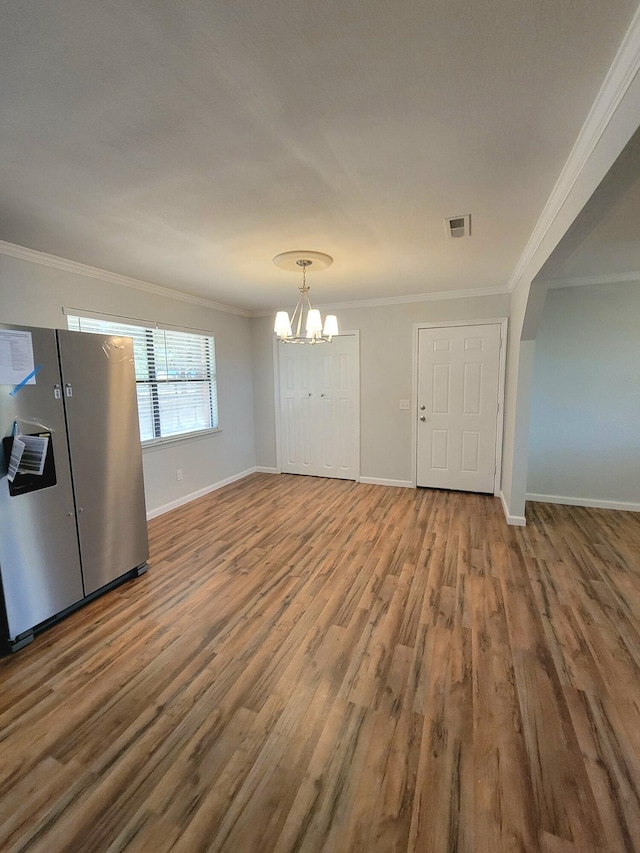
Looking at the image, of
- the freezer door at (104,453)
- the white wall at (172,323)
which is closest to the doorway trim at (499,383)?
the white wall at (172,323)

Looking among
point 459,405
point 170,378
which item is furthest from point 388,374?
point 170,378

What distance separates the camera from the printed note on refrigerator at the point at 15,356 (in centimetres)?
195

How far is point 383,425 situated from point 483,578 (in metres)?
2.48

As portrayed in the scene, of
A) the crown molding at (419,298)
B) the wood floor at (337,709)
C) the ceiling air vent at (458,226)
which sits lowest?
the wood floor at (337,709)

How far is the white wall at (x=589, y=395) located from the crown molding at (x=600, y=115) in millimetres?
2106

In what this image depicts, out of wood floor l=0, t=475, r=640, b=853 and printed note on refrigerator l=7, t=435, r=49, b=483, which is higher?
printed note on refrigerator l=7, t=435, r=49, b=483

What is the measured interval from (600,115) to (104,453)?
10.1 feet

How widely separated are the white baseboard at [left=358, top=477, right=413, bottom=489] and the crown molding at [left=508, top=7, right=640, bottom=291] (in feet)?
10.7

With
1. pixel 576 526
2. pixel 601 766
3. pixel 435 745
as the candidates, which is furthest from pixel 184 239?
pixel 576 526

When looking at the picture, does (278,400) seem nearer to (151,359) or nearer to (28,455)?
(151,359)

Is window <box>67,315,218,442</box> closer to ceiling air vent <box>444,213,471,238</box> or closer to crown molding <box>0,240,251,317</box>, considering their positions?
crown molding <box>0,240,251,317</box>

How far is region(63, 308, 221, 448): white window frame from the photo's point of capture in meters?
3.13

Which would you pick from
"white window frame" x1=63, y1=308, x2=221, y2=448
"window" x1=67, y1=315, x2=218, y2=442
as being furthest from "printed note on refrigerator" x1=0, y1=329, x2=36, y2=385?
"window" x1=67, y1=315, x2=218, y2=442

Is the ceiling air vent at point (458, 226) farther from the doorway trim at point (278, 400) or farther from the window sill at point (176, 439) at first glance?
the window sill at point (176, 439)
